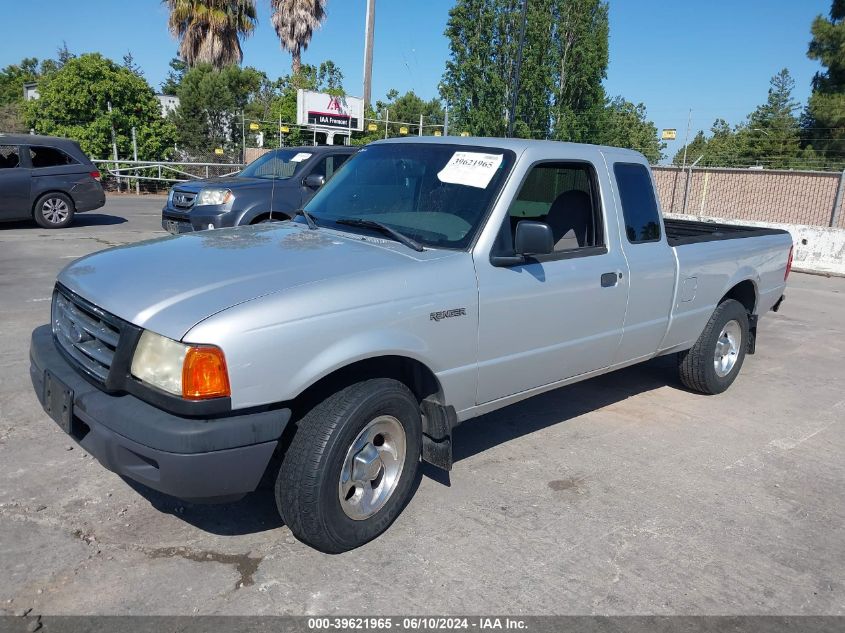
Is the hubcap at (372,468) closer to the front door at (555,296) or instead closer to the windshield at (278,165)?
the front door at (555,296)

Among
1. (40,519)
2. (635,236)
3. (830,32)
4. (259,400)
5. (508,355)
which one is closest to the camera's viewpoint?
(259,400)

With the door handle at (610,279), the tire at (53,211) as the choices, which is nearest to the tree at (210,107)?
the tire at (53,211)

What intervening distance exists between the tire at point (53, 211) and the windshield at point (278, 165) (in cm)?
483

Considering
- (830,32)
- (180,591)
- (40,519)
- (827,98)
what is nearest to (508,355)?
(180,591)

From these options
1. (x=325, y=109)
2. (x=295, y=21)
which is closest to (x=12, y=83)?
(x=295, y=21)

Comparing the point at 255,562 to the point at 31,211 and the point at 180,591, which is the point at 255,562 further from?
the point at 31,211

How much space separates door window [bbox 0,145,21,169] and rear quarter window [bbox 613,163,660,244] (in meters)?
12.4

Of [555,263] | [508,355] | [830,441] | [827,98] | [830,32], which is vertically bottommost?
[830,441]

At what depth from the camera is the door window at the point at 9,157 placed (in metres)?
13.0

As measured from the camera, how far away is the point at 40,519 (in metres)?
3.38

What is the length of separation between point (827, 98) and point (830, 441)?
31.9 metres

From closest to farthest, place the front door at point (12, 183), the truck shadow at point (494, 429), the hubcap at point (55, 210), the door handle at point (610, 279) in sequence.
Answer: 1. the truck shadow at point (494, 429)
2. the door handle at point (610, 279)
3. the front door at point (12, 183)
4. the hubcap at point (55, 210)

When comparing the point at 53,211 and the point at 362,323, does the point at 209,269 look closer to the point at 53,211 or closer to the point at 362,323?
the point at 362,323

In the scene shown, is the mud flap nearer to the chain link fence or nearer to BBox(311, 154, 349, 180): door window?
BBox(311, 154, 349, 180): door window
